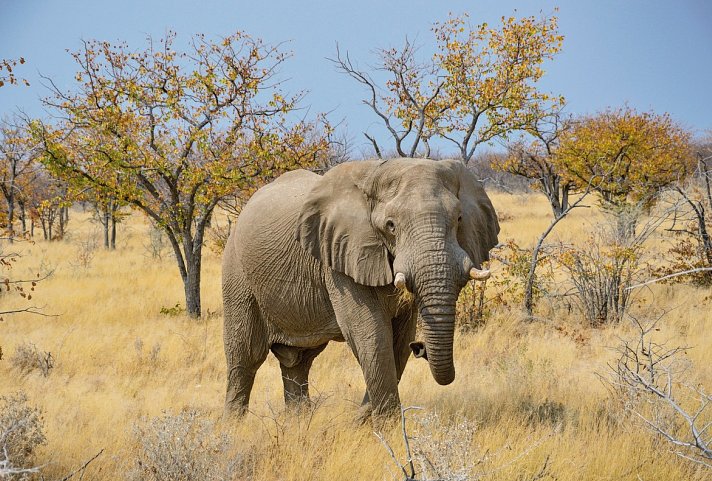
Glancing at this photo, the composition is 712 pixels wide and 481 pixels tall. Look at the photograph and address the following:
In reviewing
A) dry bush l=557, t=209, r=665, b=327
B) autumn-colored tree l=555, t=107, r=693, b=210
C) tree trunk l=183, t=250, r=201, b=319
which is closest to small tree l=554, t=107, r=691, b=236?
autumn-colored tree l=555, t=107, r=693, b=210

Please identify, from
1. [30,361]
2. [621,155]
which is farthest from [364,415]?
[621,155]

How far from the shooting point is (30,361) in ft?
27.0

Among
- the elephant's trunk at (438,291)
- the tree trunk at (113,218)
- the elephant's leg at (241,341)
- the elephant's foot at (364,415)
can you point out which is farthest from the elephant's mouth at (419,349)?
the tree trunk at (113,218)

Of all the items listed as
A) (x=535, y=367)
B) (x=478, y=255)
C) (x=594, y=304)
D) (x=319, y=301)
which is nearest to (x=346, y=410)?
(x=319, y=301)

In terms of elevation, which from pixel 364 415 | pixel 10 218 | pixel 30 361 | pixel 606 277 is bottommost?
pixel 30 361

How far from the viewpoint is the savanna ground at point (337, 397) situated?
4.41 meters

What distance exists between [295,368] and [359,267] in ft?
6.84

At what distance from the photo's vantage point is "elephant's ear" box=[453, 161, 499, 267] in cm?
464

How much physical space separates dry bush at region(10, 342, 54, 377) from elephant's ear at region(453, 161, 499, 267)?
5878 millimetres

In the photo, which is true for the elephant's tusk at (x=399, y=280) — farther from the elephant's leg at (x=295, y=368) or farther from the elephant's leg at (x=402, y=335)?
the elephant's leg at (x=295, y=368)

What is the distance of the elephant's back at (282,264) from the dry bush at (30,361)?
369cm

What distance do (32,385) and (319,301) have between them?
4.14 metres

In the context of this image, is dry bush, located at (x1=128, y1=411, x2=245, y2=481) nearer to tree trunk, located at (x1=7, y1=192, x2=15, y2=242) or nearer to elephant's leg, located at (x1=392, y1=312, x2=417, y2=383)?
elephant's leg, located at (x1=392, y1=312, x2=417, y2=383)

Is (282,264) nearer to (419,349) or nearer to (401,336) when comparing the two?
(401,336)
